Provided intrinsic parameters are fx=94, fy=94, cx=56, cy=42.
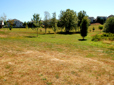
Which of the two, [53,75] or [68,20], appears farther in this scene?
[68,20]

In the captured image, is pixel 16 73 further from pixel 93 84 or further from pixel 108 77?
pixel 108 77

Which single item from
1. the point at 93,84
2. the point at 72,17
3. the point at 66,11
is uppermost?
the point at 66,11

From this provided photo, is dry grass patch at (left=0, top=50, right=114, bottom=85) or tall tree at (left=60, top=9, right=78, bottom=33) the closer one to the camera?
dry grass patch at (left=0, top=50, right=114, bottom=85)

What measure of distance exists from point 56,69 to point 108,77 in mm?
4313

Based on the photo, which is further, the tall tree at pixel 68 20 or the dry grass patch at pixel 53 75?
the tall tree at pixel 68 20

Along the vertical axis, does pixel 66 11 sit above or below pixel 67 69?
above

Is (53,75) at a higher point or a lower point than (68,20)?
lower

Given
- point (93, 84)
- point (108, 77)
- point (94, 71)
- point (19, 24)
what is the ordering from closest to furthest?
point (93, 84) → point (108, 77) → point (94, 71) → point (19, 24)

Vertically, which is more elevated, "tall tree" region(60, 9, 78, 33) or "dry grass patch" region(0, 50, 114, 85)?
"tall tree" region(60, 9, 78, 33)

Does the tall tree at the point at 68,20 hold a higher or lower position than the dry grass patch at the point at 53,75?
higher

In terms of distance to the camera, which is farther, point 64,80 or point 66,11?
point 66,11

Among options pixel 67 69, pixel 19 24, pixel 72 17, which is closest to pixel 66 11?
pixel 72 17

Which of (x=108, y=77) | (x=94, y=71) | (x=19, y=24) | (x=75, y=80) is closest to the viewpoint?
(x=75, y=80)

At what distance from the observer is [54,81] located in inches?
266
